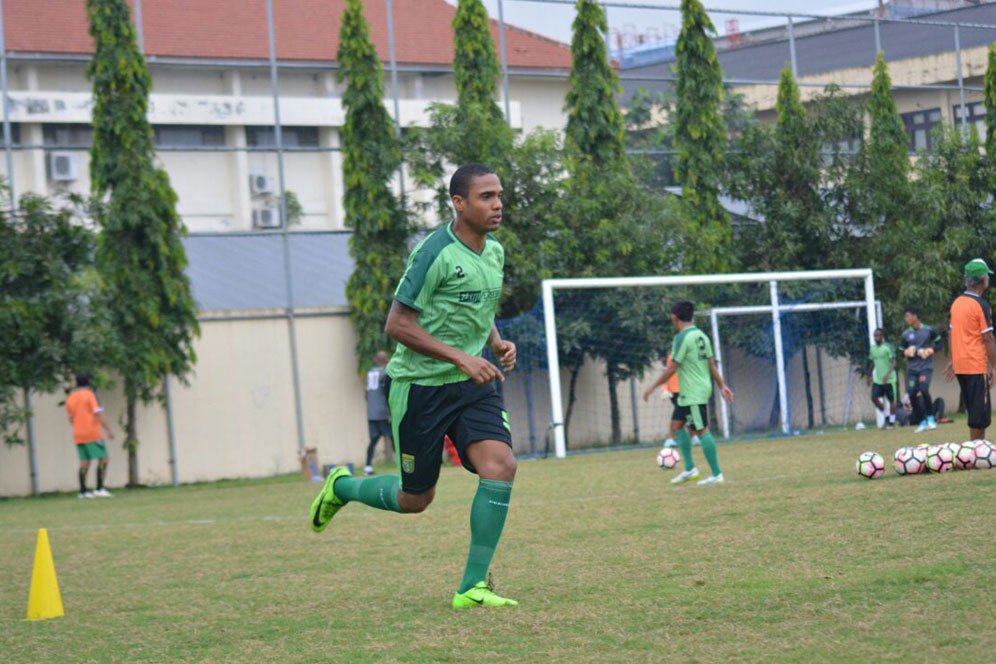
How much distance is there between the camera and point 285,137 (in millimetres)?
27234

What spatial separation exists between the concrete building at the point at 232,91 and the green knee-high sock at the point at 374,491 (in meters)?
17.6

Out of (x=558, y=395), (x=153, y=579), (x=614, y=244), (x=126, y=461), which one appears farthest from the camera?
(x=614, y=244)

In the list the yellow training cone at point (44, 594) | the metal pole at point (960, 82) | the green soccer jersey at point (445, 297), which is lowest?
the yellow training cone at point (44, 594)

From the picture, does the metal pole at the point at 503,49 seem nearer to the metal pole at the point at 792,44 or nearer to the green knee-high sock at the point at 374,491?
the metal pole at the point at 792,44

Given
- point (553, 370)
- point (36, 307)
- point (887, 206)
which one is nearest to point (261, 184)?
point (36, 307)

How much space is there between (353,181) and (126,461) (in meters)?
6.58

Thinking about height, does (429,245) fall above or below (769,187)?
below

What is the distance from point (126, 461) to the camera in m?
24.0

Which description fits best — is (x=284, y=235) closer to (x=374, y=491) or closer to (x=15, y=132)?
(x=15, y=132)

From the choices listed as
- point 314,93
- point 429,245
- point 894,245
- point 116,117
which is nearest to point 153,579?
point 429,245

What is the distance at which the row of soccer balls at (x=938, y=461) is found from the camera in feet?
39.3

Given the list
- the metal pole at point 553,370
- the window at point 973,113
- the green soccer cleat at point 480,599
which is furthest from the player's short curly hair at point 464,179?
the window at point 973,113

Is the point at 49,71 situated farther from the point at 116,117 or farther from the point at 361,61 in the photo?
the point at 361,61

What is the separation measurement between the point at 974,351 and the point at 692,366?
2.71 m
